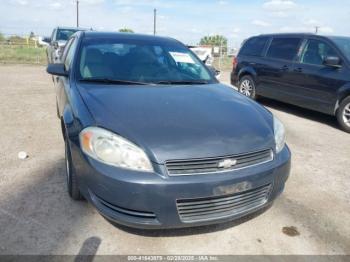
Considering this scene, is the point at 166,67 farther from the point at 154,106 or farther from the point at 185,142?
the point at 185,142

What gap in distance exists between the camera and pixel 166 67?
3.79 metres

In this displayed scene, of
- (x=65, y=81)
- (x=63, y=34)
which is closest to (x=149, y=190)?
(x=65, y=81)

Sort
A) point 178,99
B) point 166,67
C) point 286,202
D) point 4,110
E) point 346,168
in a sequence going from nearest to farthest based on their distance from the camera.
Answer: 1. point 178,99
2. point 286,202
3. point 166,67
4. point 346,168
5. point 4,110

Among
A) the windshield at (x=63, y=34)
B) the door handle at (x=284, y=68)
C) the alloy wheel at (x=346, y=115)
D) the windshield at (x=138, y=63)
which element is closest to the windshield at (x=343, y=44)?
the alloy wheel at (x=346, y=115)

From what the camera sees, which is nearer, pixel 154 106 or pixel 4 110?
pixel 154 106

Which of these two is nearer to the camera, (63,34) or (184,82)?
(184,82)

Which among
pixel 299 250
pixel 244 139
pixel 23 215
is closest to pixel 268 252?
pixel 299 250

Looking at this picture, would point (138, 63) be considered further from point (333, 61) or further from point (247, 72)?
point (247, 72)

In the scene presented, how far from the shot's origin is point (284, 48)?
754 cm

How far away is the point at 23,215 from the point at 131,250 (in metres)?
1.04

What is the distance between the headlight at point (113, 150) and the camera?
2328 mm

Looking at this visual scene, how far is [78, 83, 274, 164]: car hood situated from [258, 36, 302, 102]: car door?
431 centimetres

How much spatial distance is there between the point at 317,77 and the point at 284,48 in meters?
1.26

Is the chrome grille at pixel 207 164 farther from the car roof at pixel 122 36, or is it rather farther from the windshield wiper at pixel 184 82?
the car roof at pixel 122 36
